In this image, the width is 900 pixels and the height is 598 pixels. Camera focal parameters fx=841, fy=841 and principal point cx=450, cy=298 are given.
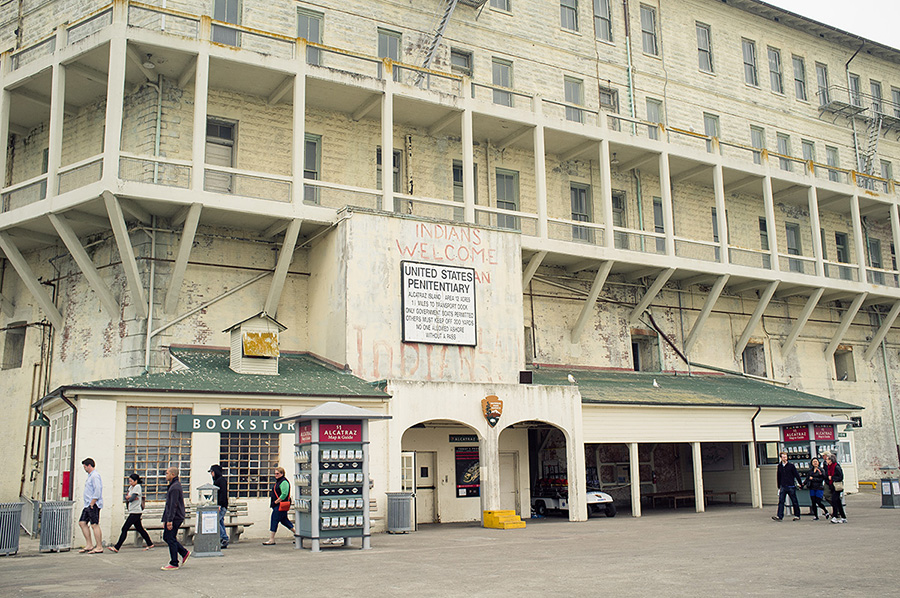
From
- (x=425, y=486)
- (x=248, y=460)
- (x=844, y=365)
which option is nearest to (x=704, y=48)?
(x=844, y=365)

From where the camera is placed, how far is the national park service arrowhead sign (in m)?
22.1

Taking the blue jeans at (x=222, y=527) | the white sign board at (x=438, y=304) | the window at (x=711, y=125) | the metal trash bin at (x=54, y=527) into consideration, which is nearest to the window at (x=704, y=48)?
the window at (x=711, y=125)

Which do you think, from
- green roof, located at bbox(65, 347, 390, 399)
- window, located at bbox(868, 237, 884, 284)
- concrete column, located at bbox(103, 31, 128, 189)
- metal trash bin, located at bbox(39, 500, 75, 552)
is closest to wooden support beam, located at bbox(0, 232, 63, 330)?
green roof, located at bbox(65, 347, 390, 399)

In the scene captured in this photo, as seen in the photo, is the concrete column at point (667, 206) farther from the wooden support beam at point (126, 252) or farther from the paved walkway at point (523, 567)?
the wooden support beam at point (126, 252)

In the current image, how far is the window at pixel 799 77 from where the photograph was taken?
1534 inches

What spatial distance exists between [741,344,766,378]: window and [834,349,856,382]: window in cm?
496

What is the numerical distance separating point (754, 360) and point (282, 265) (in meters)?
21.0

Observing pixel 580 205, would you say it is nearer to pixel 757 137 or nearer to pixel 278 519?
pixel 757 137

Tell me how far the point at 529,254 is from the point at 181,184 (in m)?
11.1

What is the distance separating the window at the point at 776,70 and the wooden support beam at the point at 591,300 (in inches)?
624

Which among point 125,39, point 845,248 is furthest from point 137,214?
point 845,248

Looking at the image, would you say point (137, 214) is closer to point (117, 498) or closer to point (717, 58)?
point (117, 498)

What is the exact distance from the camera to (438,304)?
Answer: 23719mm

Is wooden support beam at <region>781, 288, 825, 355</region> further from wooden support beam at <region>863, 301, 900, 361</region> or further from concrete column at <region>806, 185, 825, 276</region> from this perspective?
wooden support beam at <region>863, 301, 900, 361</region>
